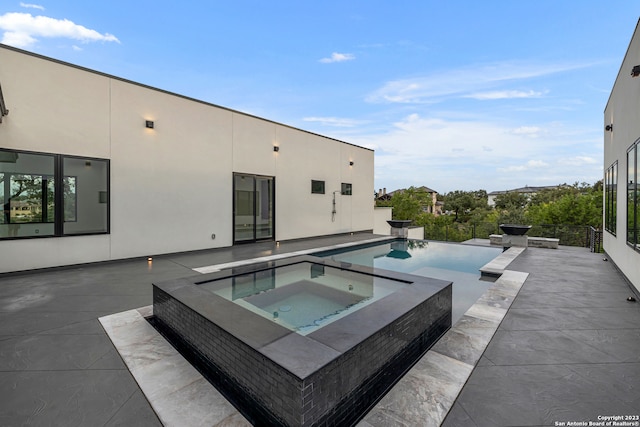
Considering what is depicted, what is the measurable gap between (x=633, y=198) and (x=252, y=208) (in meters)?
8.36

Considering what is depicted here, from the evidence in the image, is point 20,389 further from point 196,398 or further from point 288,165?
point 288,165

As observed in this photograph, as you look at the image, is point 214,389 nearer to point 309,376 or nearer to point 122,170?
point 309,376

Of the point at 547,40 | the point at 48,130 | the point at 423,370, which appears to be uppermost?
the point at 547,40

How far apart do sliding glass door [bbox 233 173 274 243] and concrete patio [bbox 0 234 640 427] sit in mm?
4020

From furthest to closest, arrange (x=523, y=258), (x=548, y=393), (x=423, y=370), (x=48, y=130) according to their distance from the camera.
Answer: (x=523, y=258), (x=48, y=130), (x=423, y=370), (x=548, y=393)

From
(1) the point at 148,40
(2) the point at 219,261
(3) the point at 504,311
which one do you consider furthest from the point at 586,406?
(1) the point at 148,40

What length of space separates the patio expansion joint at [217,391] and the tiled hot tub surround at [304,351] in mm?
129

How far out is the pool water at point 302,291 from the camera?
121 inches

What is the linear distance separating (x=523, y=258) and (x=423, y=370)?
20.7ft

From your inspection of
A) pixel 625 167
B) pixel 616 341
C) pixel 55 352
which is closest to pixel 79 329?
pixel 55 352

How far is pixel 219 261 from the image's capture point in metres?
6.32

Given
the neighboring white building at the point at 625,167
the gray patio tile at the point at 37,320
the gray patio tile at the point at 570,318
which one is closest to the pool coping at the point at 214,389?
the gray patio tile at the point at 570,318

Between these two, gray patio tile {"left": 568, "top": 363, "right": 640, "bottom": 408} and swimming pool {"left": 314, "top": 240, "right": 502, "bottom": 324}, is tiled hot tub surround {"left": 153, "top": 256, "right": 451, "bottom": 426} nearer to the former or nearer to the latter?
gray patio tile {"left": 568, "top": 363, "right": 640, "bottom": 408}

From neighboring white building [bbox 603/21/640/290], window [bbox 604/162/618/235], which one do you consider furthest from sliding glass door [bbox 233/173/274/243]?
window [bbox 604/162/618/235]
